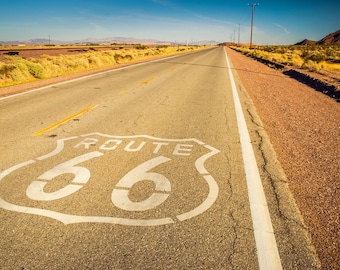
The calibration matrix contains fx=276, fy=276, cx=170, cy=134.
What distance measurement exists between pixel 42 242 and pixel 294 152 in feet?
13.9

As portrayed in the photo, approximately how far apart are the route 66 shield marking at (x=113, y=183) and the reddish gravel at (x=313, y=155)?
1154mm

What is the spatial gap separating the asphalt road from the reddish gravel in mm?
172

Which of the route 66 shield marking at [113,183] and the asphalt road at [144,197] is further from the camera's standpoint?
the route 66 shield marking at [113,183]

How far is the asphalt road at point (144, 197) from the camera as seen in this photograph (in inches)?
97.6

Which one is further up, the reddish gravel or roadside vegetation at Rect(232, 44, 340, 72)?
roadside vegetation at Rect(232, 44, 340, 72)

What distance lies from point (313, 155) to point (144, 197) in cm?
322

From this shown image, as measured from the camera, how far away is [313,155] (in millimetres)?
4840

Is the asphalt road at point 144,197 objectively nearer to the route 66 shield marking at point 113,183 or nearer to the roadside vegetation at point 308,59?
the route 66 shield marking at point 113,183

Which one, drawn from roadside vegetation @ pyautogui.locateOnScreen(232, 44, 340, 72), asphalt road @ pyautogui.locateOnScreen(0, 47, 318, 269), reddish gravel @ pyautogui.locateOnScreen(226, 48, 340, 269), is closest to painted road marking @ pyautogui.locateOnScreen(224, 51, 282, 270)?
asphalt road @ pyautogui.locateOnScreen(0, 47, 318, 269)

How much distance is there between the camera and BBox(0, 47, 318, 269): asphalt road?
248 cm

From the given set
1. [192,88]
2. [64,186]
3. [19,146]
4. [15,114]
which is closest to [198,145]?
[64,186]

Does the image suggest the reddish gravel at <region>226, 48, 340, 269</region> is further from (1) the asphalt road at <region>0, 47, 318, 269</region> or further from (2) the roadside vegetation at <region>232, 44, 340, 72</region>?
(2) the roadside vegetation at <region>232, 44, 340, 72</region>

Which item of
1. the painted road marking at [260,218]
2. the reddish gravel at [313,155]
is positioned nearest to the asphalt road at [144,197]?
the painted road marking at [260,218]

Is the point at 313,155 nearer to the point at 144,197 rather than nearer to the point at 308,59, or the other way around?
the point at 144,197
